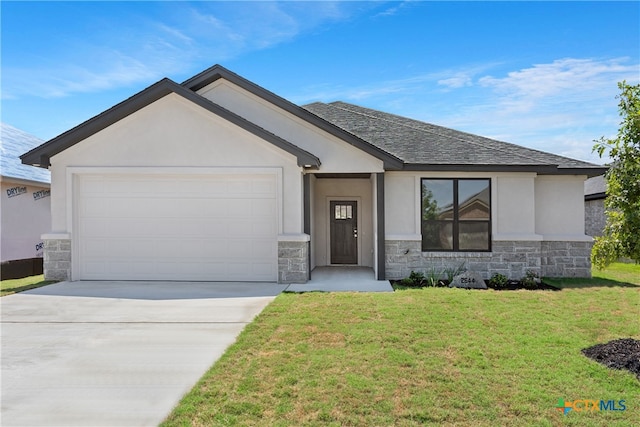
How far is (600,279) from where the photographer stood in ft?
37.4

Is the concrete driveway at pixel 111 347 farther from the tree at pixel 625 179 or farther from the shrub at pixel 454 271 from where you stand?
the tree at pixel 625 179

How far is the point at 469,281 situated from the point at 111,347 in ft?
26.9

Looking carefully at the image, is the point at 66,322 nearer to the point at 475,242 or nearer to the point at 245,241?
the point at 245,241

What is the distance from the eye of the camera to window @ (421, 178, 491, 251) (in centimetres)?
1105

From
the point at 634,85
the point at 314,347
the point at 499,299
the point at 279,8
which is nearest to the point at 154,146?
the point at 279,8

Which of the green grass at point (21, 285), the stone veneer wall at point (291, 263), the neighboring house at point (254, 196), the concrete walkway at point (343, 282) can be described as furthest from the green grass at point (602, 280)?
the green grass at point (21, 285)

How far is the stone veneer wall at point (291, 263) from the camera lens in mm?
10062

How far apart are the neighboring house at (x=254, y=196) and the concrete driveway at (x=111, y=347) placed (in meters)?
1.21

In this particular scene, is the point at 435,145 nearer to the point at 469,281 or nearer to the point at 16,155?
the point at 469,281

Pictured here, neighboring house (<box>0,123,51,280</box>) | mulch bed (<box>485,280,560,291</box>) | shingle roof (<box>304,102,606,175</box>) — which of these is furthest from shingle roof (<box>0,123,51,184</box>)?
mulch bed (<box>485,280,560,291</box>)

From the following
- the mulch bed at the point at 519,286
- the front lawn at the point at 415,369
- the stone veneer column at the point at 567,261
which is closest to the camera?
the front lawn at the point at 415,369

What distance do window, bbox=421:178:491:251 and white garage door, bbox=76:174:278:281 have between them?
4.33 meters

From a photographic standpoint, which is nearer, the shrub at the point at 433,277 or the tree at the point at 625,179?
the tree at the point at 625,179

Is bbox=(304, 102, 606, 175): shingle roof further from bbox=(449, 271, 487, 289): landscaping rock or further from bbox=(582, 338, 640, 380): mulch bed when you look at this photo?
bbox=(582, 338, 640, 380): mulch bed
